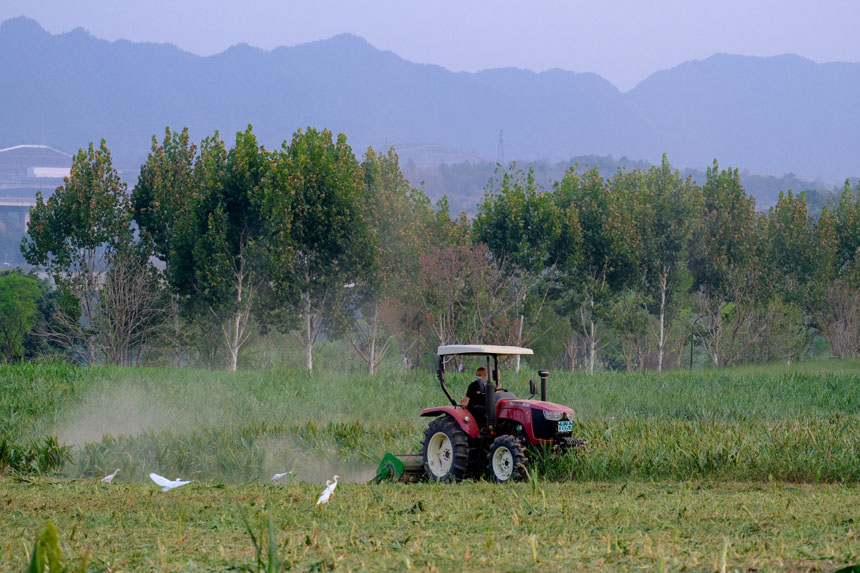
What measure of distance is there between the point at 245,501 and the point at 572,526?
3615 millimetres

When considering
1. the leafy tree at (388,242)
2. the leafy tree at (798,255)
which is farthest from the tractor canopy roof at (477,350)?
the leafy tree at (798,255)

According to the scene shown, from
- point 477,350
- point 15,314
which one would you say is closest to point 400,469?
point 477,350

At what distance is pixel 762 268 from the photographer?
4797 cm

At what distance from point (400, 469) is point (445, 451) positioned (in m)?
0.64

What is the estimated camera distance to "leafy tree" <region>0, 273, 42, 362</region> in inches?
2085

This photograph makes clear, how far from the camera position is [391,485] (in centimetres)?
1032

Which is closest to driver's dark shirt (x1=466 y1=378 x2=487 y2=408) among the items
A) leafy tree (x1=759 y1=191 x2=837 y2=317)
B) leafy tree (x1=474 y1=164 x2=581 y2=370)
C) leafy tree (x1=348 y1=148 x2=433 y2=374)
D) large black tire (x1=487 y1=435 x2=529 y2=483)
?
large black tire (x1=487 y1=435 x2=529 y2=483)

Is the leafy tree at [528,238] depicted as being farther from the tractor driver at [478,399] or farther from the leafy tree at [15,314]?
the tractor driver at [478,399]

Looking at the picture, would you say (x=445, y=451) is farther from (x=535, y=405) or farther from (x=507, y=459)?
(x=535, y=405)

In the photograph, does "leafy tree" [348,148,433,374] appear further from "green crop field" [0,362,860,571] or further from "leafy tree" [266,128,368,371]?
"green crop field" [0,362,860,571]

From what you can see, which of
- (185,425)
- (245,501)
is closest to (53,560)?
(245,501)

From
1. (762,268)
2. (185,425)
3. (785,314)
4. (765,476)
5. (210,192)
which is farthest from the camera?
(785,314)

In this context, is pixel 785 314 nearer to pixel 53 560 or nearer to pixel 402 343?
pixel 402 343

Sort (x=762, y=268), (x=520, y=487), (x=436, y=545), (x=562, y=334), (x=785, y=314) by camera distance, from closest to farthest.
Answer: (x=436, y=545) → (x=520, y=487) → (x=762, y=268) → (x=785, y=314) → (x=562, y=334)
